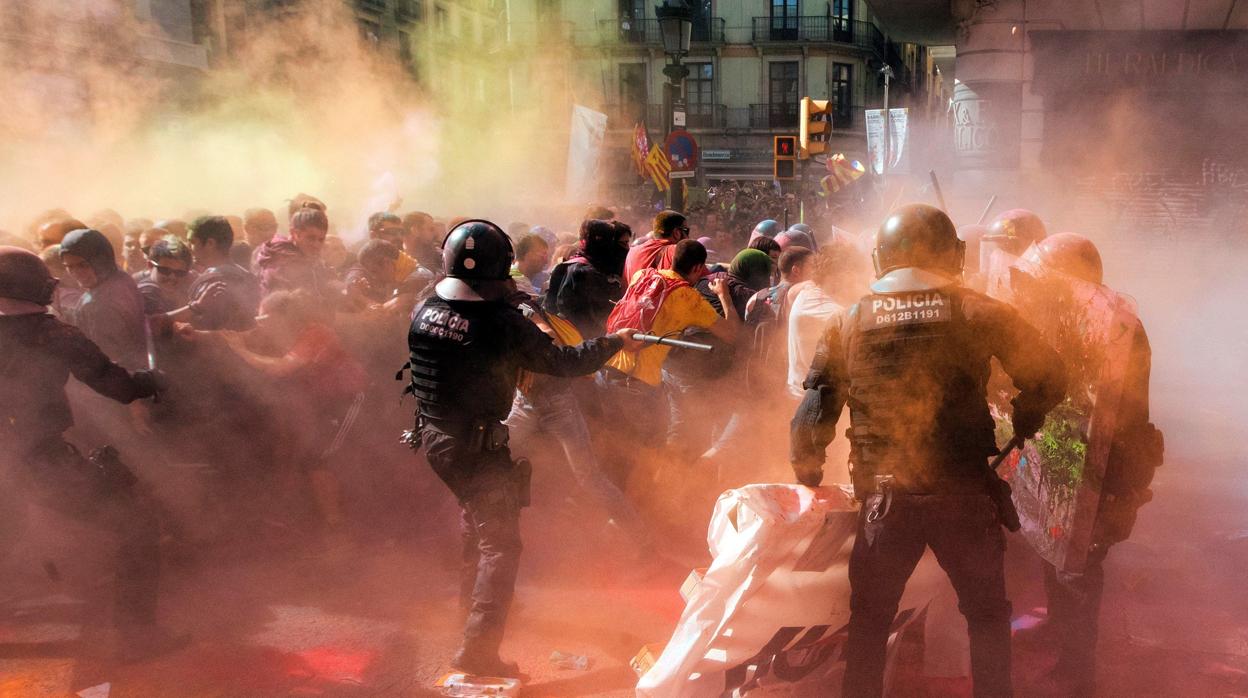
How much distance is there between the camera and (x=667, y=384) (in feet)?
18.1

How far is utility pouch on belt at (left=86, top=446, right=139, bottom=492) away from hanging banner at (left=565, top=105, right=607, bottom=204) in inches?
364

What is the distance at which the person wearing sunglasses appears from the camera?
502 centimetres

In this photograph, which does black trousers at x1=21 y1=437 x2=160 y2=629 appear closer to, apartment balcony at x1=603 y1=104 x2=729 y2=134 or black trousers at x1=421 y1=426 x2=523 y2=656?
black trousers at x1=421 y1=426 x2=523 y2=656

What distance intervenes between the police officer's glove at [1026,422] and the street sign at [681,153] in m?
8.54

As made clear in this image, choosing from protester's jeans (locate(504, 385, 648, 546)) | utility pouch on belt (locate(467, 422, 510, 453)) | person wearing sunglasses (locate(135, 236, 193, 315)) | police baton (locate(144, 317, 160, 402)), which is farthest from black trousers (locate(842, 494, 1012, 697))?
person wearing sunglasses (locate(135, 236, 193, 315))

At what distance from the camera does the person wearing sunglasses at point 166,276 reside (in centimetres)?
502

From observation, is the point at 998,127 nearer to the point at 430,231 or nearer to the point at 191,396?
the point at 430,231

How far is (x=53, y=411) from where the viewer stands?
3.67 m

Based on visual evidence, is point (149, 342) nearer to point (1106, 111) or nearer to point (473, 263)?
point (473, 263)

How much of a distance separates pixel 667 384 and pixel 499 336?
229cm

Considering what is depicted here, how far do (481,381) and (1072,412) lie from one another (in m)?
2.10

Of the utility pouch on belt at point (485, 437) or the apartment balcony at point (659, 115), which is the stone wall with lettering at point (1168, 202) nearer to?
the utility pouch on belt at point (485, 437)

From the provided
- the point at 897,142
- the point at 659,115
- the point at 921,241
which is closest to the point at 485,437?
the point at 921,241

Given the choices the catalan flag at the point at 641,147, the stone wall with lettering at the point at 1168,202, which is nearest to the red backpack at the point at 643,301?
the stone wall with lettering at the point at 1168,202
